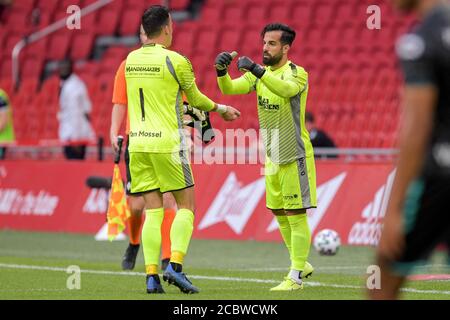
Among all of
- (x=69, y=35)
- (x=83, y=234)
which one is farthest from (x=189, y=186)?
(x=69, y=35)

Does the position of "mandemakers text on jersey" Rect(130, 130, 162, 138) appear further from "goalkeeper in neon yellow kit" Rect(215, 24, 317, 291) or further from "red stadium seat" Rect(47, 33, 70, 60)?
"red stadium seat" Rect(47, 33, 70, 60)

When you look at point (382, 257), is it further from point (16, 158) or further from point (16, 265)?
point (16, 158)

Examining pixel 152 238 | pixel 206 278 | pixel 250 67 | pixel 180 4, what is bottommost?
pixel 206 278

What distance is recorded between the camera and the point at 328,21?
21344mm

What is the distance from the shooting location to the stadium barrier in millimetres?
15062

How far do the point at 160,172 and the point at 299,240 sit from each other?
1.44 m

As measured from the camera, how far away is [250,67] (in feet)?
31.4

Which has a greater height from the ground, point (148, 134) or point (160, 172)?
point (148, 134)

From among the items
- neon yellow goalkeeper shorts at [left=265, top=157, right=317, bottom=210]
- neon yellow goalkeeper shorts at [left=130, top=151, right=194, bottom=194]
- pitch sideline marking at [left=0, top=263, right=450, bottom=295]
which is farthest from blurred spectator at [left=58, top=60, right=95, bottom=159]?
neon yellow goalkeeper shorts at [left=130, top=151, right=194, bottom=194]

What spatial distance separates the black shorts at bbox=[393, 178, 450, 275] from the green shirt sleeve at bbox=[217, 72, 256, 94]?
487cm

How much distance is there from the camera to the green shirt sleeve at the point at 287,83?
9.65 metres

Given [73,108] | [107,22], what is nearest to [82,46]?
[107,22]

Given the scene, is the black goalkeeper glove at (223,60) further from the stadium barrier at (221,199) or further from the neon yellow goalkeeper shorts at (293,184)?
the stadium barrier at (221,199)

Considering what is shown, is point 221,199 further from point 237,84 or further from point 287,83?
point 287,83
